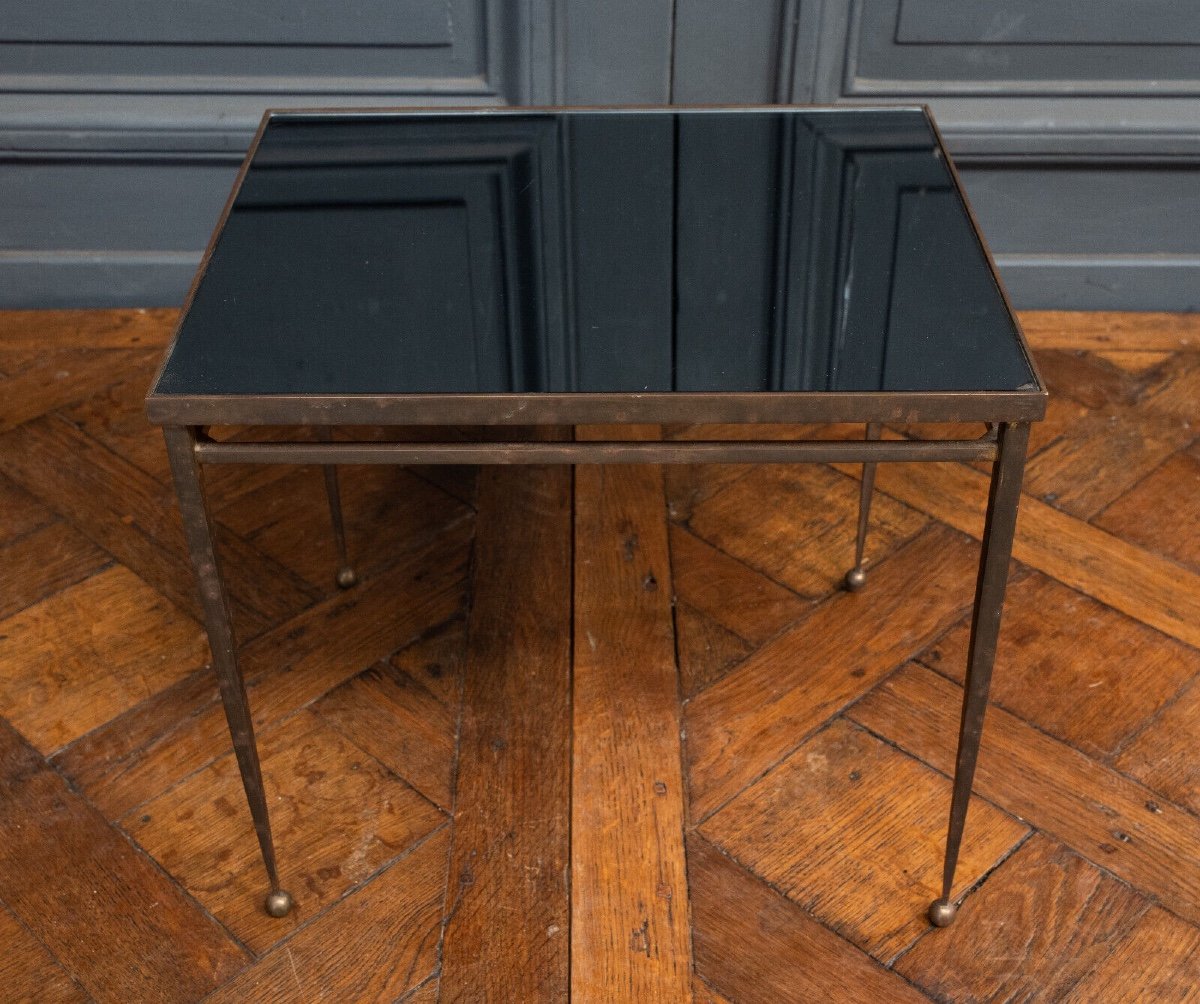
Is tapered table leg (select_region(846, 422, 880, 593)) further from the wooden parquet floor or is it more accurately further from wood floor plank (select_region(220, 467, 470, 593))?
wood floor plank (select_region(220, 467, 470, 593))

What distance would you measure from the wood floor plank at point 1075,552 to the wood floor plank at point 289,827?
0.62 metres

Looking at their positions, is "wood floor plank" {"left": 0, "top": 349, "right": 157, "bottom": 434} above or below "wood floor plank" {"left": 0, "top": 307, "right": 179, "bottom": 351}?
below

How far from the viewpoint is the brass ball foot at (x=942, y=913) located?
3.13 feet

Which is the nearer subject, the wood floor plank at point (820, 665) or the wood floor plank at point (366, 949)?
the wood floor plank at point (366, 949)

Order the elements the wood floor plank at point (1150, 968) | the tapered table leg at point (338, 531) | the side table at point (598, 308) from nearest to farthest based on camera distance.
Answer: the side table at point (598, 308) → the wood floor plank at point (1150, 968) → the tapered table leg at point (338, 531)

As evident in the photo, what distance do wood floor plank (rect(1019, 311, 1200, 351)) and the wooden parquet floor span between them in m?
0.14

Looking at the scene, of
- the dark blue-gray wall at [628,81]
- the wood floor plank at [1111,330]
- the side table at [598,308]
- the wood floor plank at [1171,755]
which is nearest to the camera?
the side table at [598,308]

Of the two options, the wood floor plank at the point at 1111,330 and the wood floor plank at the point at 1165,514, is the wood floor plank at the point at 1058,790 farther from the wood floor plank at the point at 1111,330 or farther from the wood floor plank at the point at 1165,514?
the wood floor plank at the point at 1111,330

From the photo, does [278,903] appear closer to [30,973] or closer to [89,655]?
[30,973]

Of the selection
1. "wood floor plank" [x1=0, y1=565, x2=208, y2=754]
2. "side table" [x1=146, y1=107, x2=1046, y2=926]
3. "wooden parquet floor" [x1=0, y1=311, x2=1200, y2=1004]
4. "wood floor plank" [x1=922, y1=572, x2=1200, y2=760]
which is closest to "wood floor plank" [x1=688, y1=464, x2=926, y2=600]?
"wooden parquet floor" [x1=0, y1=311, x2=1200, y2=1004]

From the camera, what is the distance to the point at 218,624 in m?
0.83

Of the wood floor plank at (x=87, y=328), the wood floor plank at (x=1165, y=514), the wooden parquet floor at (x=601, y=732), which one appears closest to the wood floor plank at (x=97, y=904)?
the wooden parquet floor at (x=601, y=732)

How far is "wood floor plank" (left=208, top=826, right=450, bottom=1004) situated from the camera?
919 millimetres

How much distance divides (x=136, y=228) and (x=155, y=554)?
0.53m
